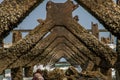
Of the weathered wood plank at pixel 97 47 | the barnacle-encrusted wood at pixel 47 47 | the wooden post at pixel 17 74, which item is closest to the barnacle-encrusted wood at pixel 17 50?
the weathered wood plank at pixel 97 47

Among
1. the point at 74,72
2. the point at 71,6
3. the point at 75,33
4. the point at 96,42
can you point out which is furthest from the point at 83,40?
the point at 74,72

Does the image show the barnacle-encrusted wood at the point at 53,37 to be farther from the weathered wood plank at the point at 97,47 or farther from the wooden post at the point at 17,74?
the wooden post at the point at 17,74

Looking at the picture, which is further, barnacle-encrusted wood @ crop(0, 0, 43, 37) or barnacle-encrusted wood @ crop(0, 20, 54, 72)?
barnacle-encrusted wood @ crop(0, 20, 54, 72)

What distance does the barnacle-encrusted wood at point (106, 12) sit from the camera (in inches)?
396

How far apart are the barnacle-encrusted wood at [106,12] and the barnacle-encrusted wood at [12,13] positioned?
3.57 feet

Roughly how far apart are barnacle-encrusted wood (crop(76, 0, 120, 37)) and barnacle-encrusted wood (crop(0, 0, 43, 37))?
1089 millimetres

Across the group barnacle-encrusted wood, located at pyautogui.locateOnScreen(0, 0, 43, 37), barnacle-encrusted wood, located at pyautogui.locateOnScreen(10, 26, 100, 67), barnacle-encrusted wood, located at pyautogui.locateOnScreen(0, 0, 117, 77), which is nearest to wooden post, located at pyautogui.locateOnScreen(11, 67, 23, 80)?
barnacle-encrusted wood, located at pyautogui.locateOnScreen(10, 26, 100, 67)

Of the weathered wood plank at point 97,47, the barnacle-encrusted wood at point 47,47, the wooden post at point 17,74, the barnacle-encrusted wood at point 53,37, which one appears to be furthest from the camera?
the wooden post at point 17,74

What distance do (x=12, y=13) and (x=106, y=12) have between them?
1865mm

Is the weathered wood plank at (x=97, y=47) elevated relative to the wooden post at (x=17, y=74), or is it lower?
elevated

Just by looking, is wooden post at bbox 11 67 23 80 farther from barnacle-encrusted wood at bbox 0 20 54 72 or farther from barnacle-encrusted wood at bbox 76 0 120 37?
barnacle-encrusted wood at bbox 76 0 120 37

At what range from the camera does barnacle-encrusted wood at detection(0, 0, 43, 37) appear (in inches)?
380

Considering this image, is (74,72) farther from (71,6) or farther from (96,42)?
(96,42)

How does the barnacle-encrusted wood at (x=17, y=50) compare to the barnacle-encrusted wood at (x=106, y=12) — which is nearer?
the barnacle-encrusted wood at (x=106, y=12)
